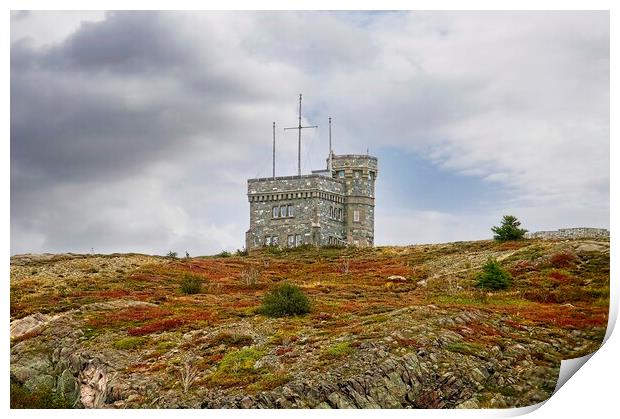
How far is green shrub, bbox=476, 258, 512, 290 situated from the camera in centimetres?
6169

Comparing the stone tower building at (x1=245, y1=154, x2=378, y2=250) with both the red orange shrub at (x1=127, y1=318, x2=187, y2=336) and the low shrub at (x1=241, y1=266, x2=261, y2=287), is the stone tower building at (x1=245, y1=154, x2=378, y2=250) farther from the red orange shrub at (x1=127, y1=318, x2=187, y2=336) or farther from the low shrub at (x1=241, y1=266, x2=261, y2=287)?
the red orange shrub at (x1=127, y1=318, x2=187, y2=336)

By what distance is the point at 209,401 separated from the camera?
3791cm

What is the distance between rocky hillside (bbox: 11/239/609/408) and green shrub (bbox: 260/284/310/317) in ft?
2.20

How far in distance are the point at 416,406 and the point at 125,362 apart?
1372 cm

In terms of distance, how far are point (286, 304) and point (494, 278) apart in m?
15.7

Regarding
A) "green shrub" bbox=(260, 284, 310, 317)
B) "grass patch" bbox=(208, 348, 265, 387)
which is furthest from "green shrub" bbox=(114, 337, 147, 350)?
"green shrub" bbox=(260, 284, 310, 317)

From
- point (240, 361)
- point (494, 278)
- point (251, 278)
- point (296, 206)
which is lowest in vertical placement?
point (240, 361)

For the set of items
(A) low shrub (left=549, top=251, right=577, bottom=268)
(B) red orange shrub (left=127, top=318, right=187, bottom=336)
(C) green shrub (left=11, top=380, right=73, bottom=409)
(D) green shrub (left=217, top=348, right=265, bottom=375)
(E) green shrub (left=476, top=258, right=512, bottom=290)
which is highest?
(A) low shrub (left=549, top=251, right=577, bottom=268)

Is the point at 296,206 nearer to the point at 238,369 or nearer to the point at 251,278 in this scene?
the point at 251,278

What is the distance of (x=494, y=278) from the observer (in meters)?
62.0

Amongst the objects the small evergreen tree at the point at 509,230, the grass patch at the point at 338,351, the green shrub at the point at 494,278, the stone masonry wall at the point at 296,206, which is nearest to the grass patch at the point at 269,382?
the grass patch at the point at 338,351

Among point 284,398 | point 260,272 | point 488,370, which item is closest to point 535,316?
point 488,370

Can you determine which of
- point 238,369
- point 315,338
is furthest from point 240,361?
point 315,338

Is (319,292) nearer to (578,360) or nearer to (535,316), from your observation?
(535,316)
